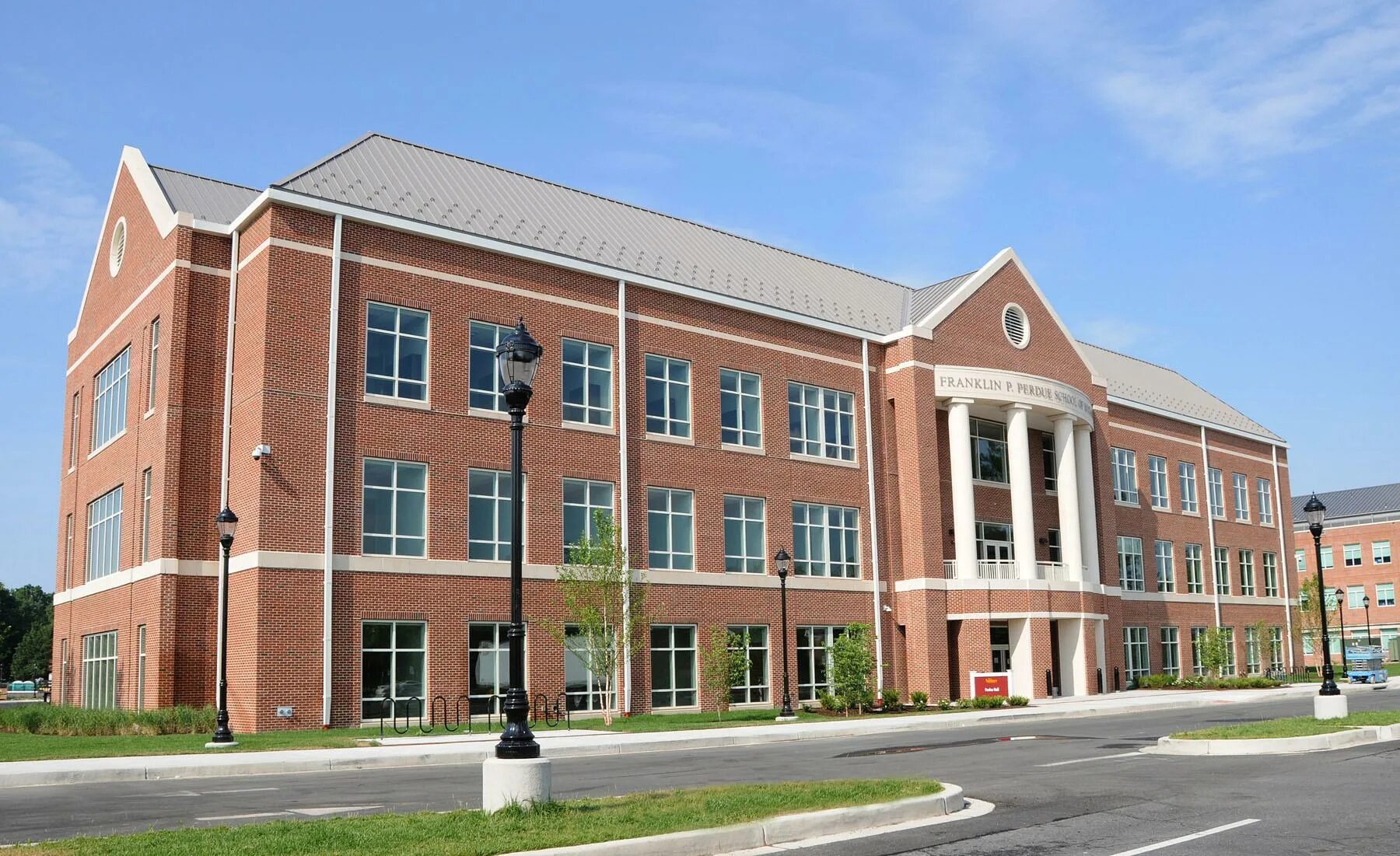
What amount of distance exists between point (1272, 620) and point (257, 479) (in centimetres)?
5238

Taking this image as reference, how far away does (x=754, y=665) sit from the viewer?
3791 centimetres

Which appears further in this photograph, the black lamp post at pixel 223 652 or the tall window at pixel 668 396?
the tall window at pixel 668 396

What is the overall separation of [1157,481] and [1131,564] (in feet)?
16.5

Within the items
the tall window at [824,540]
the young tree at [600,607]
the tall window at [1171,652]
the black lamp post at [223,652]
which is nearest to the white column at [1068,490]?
the tall window at [824,540]

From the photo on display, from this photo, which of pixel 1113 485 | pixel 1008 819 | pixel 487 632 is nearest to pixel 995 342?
pixel 1113 485

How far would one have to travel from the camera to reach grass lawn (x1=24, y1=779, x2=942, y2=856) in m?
9.81

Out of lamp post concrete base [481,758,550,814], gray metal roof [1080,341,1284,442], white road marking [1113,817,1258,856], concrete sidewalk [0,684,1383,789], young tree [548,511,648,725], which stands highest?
gray metal roof [1080,341,1284,442]

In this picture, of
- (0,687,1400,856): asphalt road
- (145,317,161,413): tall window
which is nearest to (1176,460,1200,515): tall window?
(0,687,1400,856): asphalt road

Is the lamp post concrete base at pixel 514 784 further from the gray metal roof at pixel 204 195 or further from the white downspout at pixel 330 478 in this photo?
the gray metal roof at pixel 204 195

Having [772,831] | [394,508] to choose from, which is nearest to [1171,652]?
[394,508]

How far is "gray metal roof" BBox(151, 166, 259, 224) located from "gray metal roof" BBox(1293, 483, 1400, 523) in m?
93.9

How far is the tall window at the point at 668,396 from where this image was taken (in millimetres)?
36500

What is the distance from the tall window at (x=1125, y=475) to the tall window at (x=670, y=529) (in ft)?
79.4

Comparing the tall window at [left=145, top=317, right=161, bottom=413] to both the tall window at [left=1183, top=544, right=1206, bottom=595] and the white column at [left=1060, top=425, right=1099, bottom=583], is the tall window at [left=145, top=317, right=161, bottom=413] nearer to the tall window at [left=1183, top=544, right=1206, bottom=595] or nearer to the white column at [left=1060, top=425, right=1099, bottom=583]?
the white column at [left=1060, top=425, right=1099, bottom=583]
